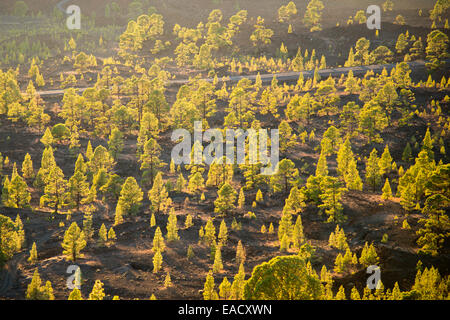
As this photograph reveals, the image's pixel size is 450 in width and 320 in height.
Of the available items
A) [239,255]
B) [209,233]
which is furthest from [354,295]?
[209,233]

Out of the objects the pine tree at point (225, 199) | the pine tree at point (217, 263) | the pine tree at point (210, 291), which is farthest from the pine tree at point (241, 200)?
the pine tree at point (210, 291)

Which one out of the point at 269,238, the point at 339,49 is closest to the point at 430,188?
the point at 269,238

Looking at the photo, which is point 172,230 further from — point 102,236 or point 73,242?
point 73,242

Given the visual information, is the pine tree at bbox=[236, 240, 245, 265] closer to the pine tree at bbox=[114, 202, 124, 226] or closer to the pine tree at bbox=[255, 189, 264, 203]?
the pine tree at bbox=[255, 189, 264, 203]

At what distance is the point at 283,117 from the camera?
433 feet

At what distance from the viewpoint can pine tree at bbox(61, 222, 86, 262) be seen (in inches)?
2773

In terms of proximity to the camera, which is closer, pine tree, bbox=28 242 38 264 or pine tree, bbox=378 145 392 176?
pine tree, bbox=28 242 38 264

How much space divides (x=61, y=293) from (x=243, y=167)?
159 feet

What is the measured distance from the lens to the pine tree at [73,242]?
7044cm

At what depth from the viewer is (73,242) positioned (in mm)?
70500

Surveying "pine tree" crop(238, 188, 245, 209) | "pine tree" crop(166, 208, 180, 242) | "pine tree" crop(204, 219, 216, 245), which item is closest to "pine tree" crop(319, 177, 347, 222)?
"pine tree" crop(238, 188, 245, 209)

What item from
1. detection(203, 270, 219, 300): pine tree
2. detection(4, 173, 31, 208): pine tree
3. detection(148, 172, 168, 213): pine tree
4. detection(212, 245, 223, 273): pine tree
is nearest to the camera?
detection(203, 270, 219, 300): pine tree

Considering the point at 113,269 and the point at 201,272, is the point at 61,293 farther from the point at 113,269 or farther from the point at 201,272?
the point at 201,272

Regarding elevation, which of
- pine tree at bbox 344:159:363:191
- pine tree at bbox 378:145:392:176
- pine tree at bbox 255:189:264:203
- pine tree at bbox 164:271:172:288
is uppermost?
pine tree at bbox 378:145:392:176
